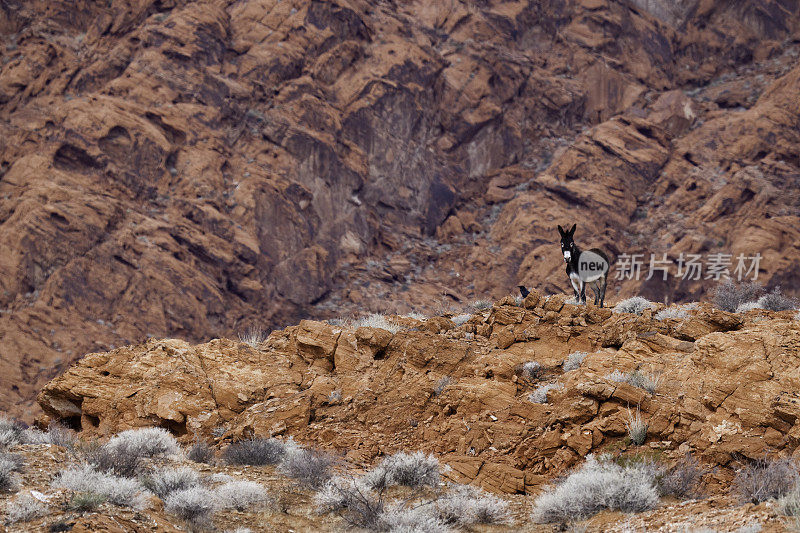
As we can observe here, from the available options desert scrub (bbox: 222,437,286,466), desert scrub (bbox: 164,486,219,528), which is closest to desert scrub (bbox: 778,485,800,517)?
desert scrub (bbox: 164,486,219,528)

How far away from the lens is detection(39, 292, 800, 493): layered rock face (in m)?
9.31

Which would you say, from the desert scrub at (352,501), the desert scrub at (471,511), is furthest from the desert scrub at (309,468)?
the desert scrub at (471,511)

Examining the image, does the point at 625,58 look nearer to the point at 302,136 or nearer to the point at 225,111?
the point at 302,136

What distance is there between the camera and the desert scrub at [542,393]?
10.5m

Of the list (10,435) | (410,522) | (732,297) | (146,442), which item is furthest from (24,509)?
(732,297)

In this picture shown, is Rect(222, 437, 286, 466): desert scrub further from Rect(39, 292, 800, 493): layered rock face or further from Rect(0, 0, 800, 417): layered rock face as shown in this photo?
Rect(0, 0, 800, 417): layered rock face

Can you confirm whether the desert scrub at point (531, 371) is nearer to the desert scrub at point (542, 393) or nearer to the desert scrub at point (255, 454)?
the desert scrub at point (542, 393)

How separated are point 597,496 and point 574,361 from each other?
3.80 meters

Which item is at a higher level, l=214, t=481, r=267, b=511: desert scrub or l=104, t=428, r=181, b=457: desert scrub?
l=214, t=481, r=267, b=511: desert scrub

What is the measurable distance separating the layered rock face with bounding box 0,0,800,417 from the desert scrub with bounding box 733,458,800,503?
84.0ft

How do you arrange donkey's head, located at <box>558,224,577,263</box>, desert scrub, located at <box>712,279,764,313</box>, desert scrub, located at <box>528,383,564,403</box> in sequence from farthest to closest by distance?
1. desert scrub, located at <box>712,279,764,313</box>
2. donkey's head, located at <box>558,224,577,263</box>
3. desert scrub, located at <box>528,383,564,403</box>

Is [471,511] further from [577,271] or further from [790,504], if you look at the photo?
[577,271]

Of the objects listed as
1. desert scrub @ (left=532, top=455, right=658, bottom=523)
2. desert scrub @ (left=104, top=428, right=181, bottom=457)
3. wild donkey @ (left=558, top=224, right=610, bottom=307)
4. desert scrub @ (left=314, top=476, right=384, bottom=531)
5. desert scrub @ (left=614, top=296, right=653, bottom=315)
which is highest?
wild donkey @ (left=558, top=224, right=610, bottom=307)

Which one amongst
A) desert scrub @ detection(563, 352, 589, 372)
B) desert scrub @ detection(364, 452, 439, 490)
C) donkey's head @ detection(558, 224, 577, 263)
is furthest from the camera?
donkey's head @ detection(558, 224, 577, 263)
